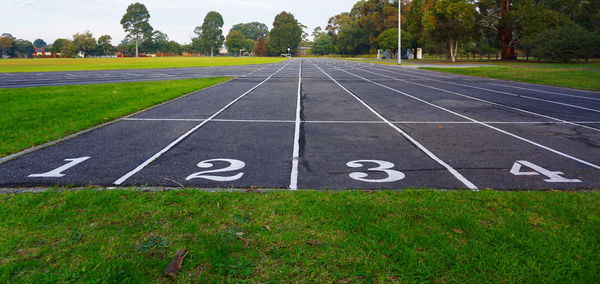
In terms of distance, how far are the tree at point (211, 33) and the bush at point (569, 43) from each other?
11980 cm

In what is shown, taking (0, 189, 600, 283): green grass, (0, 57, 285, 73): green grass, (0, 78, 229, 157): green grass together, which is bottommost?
(0, 189, 600, 283): green grass

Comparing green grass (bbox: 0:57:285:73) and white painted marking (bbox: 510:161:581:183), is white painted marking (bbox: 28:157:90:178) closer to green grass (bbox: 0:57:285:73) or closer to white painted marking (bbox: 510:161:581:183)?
white painted marking (bbox: 510:161:581:183)

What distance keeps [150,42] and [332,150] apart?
5333 inches

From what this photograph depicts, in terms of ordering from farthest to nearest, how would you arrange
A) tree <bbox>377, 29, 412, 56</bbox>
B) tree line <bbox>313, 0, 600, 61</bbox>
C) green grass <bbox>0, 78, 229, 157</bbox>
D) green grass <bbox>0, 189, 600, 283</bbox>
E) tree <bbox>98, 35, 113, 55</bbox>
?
tree <bbox>98, 35, 113, 55</bbox> < tree <bbox>377, 29, 412, 56</bbox> < tree line <bbox>313, 0, 600, 61</bbox> < green grass <bbox>0, 78, 229, 157</bbox> < green grass <bbox>0, 189, 600, 283</bbox>

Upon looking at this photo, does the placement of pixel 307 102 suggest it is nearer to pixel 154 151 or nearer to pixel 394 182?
pixel 154 151

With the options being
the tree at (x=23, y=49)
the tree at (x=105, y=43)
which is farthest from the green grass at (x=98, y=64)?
the tree at (x=23, y=49)

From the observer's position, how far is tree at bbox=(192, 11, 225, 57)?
14188 centimetres

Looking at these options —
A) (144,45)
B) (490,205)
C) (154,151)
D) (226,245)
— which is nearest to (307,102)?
(154,151)

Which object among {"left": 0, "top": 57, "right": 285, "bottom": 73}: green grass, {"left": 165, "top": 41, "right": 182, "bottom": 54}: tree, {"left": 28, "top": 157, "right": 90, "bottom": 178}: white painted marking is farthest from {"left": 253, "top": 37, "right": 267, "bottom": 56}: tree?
{"left": 28, "top": 157, "right": 90, "bottom": 178}: white painted marking

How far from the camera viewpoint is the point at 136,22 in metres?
127

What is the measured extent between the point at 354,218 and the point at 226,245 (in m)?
1.33

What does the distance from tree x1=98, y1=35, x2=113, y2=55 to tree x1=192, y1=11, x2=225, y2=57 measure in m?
32.7

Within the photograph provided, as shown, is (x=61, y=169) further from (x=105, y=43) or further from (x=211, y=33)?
(x=211, y=33)

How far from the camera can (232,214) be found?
161 inches
